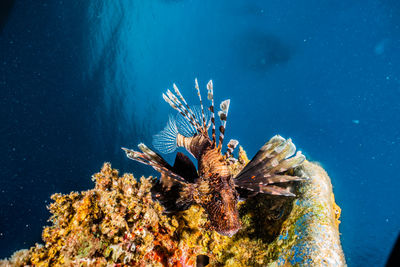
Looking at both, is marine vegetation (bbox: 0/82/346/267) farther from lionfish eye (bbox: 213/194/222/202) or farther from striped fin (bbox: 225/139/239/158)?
striped fin (bbox: 225/139/239/158)

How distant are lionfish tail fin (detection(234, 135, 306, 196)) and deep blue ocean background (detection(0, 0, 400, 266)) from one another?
2832 cm

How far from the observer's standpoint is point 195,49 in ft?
201

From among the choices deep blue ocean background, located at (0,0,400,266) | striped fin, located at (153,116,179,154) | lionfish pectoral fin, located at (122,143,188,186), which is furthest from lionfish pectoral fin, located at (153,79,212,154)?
deep blue ocean background, located at (0,0,400,266)

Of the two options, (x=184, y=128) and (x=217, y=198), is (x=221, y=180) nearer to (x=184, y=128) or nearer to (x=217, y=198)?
(x=217, y=198)

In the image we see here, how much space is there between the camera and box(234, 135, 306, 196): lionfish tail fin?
92.0 inches

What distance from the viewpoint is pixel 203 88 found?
179 feet

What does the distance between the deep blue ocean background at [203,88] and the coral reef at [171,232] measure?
27444 mm

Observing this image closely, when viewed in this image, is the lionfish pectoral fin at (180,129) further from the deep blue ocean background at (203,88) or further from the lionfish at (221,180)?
the deep blue ocean background at (203,88)

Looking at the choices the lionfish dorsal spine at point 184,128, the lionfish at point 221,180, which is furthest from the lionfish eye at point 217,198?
the lionfish dorsal spine at point 184,128

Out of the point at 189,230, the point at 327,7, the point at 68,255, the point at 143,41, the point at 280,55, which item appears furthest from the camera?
the point at 280,55

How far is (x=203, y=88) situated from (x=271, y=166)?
53682 mm

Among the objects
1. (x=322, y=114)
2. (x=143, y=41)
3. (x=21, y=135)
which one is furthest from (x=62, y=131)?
(x=322, y=114)

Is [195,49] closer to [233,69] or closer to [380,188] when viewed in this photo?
[233,69]

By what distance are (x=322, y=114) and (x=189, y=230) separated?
223 ft
